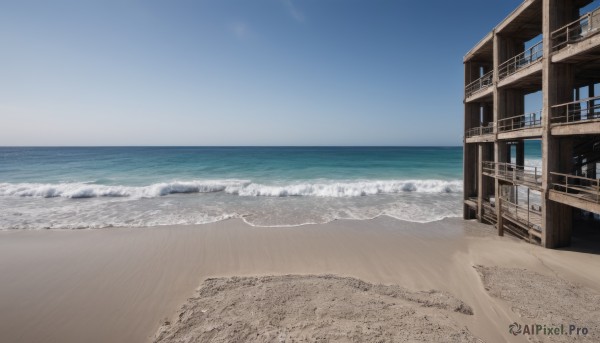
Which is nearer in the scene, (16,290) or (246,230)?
(16,290)

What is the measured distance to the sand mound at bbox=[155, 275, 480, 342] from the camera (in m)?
5.02

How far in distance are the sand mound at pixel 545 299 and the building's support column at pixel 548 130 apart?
2925 millimetres

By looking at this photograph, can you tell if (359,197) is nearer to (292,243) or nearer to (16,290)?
(292,243)

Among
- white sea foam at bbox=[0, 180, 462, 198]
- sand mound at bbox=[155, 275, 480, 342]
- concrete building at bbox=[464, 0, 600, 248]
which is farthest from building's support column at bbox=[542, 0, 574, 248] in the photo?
white sea foam at bbox=[0, 180, 462, 198]

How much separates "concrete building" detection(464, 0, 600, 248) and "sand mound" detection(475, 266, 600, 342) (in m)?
2.51

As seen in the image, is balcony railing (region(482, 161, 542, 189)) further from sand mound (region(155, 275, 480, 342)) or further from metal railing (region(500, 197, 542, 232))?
sand mound (region(155, 275, 480, 342))

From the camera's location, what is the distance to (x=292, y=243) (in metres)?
10.5

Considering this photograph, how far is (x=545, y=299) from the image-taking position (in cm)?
612

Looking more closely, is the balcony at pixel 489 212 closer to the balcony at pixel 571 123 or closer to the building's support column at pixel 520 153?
the building's support column at pixel 520 153

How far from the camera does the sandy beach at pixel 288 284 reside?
5.45 m

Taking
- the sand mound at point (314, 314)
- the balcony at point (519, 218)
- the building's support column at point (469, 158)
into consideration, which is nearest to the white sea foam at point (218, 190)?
the building's support column at point (469, 158)

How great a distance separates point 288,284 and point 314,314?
147cm

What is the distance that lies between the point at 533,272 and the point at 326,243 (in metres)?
6.45

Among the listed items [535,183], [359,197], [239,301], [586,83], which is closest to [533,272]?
[535,183]
